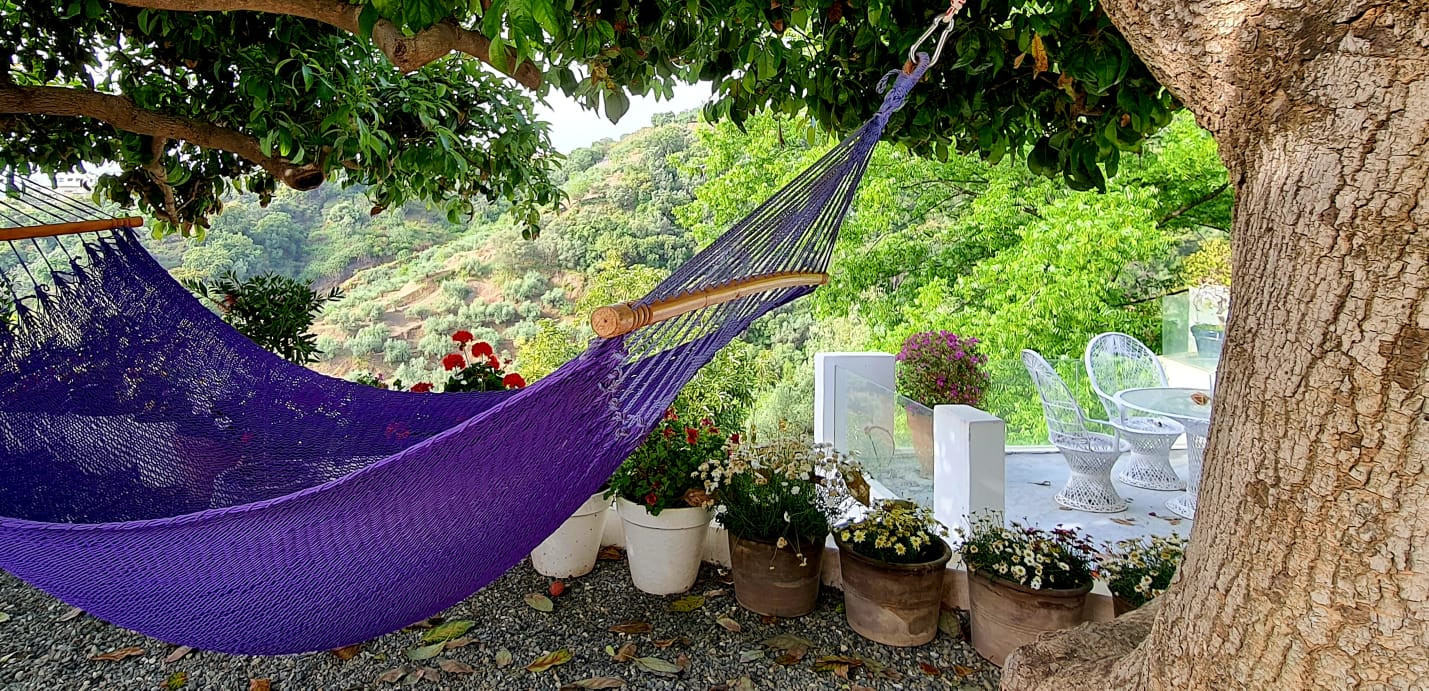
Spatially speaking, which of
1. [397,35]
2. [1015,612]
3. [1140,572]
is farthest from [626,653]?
[397,35]

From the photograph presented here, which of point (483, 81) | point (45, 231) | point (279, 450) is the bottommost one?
point (279, 450)

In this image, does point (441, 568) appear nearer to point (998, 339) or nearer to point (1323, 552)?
point (1323, 552)

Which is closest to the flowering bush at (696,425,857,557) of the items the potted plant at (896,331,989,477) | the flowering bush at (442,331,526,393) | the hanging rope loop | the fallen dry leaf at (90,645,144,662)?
the flowering bush at (442,331,526,393)

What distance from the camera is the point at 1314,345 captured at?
2.12 feet

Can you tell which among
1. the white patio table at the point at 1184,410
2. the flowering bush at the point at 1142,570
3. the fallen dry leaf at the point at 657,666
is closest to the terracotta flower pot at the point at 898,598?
the flowering bush at the point at 1142,570

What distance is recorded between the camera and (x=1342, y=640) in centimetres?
64

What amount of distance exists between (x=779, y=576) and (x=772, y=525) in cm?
12

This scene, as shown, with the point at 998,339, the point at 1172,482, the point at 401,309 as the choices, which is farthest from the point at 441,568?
the point at 401,309

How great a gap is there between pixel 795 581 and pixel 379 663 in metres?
0.93

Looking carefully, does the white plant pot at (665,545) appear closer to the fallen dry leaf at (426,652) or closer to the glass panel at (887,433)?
the fallen dry leaf at (426,652)

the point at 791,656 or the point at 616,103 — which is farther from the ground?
the point at 616,103

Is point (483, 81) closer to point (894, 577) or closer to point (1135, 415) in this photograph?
point (894, 577)

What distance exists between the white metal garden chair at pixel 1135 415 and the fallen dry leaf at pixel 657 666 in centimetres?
219

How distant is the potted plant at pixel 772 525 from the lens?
6.38ft
